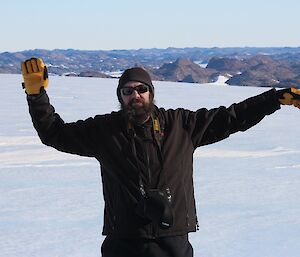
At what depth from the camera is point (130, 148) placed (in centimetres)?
215

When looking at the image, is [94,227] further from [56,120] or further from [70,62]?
[70,62]

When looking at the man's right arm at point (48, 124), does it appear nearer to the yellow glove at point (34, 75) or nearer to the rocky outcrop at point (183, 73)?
the yellow glove at point (34, 75)

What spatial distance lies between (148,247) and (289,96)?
81cm

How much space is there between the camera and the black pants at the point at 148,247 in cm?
212

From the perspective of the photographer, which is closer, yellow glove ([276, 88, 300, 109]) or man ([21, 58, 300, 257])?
man ([21, 58, 300, 257])

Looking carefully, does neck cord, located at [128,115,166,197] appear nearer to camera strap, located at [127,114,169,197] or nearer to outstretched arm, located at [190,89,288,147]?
camera strap, located at [127,114,169,197]

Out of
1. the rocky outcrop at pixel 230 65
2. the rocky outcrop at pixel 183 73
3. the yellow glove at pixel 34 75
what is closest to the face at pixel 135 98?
the yellow glove at pixel 34 75

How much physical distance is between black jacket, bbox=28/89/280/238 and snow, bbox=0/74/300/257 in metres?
1.71

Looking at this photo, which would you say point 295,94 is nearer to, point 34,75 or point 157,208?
point 157,208

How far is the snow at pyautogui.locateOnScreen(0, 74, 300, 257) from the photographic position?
4004 millimetres

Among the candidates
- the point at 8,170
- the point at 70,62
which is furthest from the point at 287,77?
the point at 8,170

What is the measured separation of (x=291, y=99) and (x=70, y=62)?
100571mm

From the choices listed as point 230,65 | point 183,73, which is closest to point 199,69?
point 183,73

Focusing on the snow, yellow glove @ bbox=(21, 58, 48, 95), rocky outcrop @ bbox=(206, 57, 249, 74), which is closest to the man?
yellow glove @ bbox=(21, 58, 48, 95)
